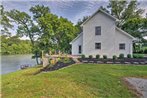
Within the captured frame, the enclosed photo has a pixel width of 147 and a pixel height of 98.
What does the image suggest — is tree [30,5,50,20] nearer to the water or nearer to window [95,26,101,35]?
the water

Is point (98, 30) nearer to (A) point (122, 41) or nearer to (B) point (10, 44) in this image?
(A) point (122, 41)

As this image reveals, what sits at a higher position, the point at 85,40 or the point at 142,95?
the point at 85,40

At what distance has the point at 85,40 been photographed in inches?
990

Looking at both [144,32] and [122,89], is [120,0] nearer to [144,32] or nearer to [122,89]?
[144,32]

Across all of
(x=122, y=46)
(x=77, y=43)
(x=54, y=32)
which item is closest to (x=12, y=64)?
(x=54, y=32)

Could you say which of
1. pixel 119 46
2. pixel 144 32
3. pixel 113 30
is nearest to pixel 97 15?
pixel 113 30

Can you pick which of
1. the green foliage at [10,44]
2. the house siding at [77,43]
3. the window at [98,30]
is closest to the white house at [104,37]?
the window at [98,30]

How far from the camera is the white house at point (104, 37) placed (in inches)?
943

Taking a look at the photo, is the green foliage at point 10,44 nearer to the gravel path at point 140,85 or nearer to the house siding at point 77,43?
the house siding at point 77,43

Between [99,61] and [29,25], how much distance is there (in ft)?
88.0

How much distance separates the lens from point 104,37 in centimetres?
2425

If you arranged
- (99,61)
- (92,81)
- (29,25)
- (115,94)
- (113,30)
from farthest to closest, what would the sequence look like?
(29,25) < (113,30) < (99,61) < (92,81) < (115,94)

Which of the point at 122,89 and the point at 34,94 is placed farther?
the point at 122,89

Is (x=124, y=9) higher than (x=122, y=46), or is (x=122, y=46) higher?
(x=124, y=9)
